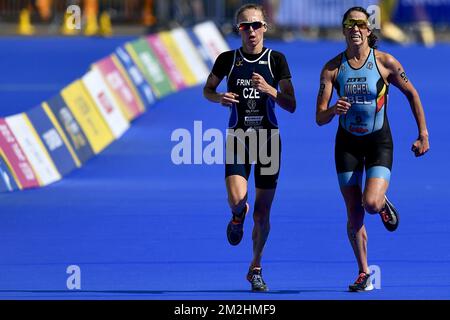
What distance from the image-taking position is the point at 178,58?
2920 centimetres

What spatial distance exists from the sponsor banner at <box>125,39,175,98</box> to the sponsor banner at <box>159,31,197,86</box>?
78 centimetres

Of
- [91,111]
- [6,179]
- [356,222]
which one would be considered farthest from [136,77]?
[356,222]

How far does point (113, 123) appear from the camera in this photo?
21.6 m

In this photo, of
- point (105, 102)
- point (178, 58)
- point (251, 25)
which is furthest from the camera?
point (178, 58)

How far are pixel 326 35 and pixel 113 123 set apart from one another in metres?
22.2

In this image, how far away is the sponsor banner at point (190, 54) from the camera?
29.4m

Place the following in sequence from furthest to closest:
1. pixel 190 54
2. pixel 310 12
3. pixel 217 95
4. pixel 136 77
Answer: pixel 310 12, pixel 190 54, pixel 136 77, pixel 217 95

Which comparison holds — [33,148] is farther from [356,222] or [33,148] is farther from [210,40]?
[210,40]

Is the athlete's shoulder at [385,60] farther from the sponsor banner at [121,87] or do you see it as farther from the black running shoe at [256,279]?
the sponsor banner at [121,87]

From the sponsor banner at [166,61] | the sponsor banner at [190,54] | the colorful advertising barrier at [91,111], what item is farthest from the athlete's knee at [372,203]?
the sponsor banner at [190,54]

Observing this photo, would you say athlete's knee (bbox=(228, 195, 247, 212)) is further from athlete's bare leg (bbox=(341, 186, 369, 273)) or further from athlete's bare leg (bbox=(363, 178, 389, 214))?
athlete's bare leg (bbox=(363, 178, 389, 214))

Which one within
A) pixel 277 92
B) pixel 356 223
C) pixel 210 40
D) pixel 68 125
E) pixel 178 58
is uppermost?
pixel 210 40

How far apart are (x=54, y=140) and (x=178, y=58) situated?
11.6 m
